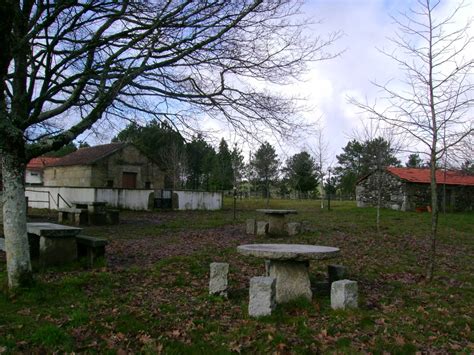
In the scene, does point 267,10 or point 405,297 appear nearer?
point 405,297

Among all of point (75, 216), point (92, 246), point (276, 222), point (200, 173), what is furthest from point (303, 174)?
point (92, 246)

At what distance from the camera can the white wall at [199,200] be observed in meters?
26.5

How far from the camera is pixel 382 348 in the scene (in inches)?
163

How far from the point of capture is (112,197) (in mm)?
23219

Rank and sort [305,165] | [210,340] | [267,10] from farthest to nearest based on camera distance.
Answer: [305,165] < [267,10] < [210,340]

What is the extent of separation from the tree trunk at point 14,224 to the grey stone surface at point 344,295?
409 centimetres

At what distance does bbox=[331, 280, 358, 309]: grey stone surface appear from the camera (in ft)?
17.1

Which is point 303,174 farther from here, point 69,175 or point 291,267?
point 291,267

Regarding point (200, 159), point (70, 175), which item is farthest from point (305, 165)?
point (70, 175)

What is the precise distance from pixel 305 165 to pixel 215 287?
4562 centimetres

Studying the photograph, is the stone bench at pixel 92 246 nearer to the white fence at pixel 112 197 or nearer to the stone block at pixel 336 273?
the stone block at pixel 336 273

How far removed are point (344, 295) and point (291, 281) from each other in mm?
815

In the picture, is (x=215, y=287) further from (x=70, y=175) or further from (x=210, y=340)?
(x=70, y=175)

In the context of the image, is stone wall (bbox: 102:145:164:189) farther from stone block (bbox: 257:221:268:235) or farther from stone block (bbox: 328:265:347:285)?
stone block (bbox: 328:265:347:285)
